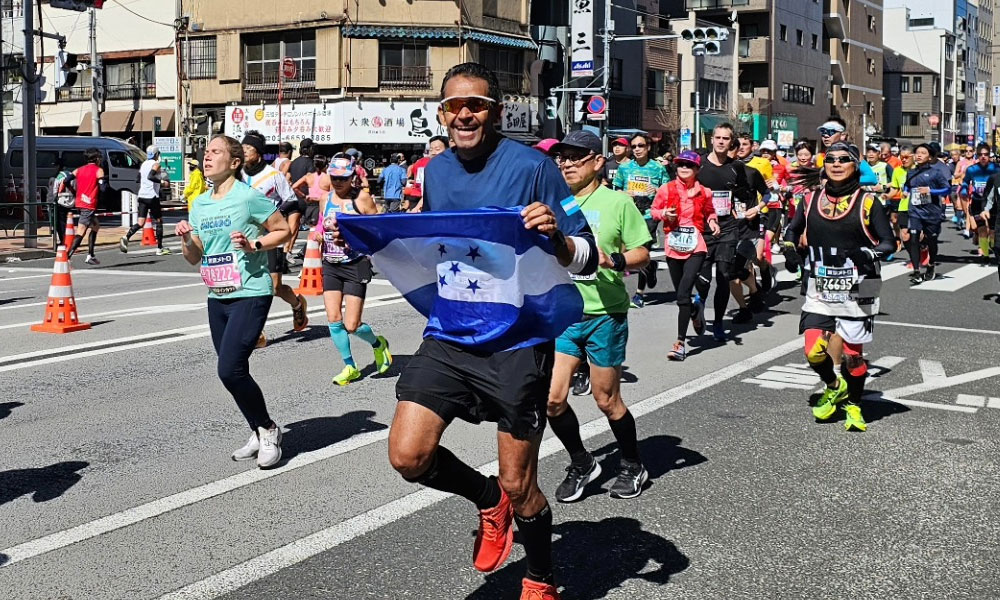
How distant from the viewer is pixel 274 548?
4.80 m

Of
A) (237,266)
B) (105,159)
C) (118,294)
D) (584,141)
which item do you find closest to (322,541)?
(237,266)

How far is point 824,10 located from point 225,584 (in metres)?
84.7

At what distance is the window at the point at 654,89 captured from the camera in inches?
2251

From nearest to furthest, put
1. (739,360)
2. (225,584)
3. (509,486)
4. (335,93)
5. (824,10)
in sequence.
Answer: (509,486) < (225,584) < (739,360) < (335,93) < (824,10)

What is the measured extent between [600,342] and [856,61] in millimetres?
88477

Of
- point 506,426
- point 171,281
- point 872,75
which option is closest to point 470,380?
point 506,426

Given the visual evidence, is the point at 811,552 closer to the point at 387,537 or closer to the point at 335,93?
the point at 387,537

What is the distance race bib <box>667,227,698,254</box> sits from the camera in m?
10.4

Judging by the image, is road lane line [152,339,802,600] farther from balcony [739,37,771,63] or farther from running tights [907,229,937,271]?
balcony [739,37,771,63]

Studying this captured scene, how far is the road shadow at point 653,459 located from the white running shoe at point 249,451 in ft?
6.20

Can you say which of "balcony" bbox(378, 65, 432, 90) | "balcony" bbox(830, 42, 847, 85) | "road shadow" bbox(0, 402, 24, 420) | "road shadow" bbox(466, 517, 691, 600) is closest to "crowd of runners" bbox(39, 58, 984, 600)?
"road shadow" bbox(466, 517, 691, 600)

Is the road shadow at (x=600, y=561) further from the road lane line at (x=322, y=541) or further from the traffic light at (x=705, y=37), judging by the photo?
the traffic light at (x=705, y=37)

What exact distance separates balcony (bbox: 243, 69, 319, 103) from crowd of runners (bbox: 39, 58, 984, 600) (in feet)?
102

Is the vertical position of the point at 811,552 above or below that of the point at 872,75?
below
